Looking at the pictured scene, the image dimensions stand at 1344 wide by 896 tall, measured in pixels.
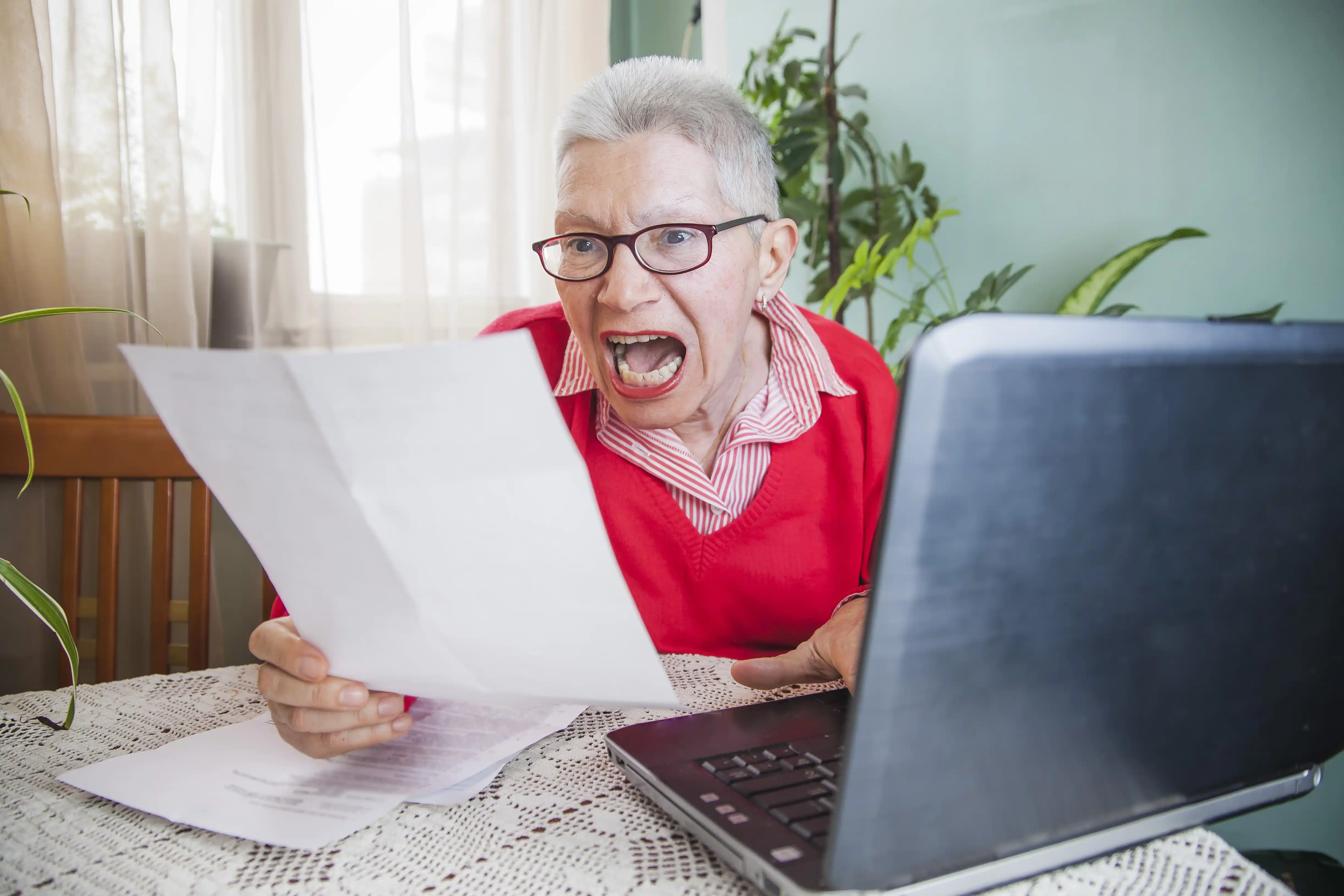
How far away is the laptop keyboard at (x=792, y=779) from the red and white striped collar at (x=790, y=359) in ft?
2.46

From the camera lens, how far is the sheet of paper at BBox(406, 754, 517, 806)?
0.53 m

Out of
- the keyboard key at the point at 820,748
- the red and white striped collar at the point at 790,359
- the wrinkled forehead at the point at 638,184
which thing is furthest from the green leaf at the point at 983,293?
the keyboard key at the point at 820,748

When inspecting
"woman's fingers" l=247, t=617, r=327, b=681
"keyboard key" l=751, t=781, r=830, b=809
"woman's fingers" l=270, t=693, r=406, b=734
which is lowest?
"woman's fingers" l=270, t=693, r=406, b=734

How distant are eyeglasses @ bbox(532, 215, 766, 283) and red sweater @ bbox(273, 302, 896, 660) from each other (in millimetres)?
235

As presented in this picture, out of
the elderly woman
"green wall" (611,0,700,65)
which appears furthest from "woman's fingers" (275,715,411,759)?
"green wall" (611,0,700,65)

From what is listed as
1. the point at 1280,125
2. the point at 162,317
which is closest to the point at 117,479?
the point at 162,317

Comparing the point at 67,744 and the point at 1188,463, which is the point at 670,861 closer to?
the point at 1188,463

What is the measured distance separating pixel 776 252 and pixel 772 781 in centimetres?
87

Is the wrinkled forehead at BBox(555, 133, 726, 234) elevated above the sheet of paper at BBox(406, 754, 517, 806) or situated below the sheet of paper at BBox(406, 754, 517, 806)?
above

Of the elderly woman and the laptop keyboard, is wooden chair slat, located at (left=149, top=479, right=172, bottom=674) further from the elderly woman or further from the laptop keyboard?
the laptop keyboard

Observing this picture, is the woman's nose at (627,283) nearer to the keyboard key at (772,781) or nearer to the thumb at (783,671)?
the thumb at (783,671)

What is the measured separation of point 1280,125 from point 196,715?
1.80 m

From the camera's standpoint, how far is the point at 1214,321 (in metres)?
0.34

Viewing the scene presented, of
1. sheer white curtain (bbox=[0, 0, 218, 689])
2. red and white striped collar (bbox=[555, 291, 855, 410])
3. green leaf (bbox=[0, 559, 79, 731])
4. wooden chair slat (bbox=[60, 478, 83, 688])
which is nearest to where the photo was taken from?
green leaf (bbox=[0, 559, 79, 731])
